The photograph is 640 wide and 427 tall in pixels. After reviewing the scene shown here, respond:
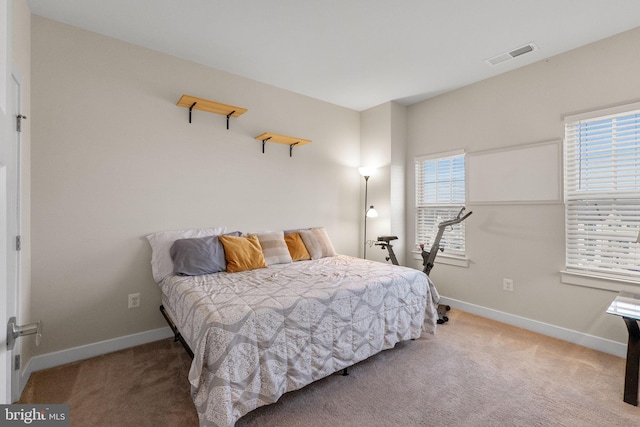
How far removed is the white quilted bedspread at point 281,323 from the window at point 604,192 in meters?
1.51

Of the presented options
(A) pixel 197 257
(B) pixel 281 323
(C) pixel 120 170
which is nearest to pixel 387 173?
(A) pixel 197 257

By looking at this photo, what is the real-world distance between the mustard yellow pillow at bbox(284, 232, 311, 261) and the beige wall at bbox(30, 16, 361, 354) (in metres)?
0.28

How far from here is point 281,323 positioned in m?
1.93

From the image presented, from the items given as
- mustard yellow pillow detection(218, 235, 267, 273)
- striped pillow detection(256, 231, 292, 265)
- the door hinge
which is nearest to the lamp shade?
striped pillow detection(256, 231, 292, 265)

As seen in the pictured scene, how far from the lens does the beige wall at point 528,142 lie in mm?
2709

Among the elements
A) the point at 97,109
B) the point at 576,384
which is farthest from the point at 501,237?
the point at 97,109

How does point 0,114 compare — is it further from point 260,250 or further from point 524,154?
point 524,154

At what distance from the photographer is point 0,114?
61 cm

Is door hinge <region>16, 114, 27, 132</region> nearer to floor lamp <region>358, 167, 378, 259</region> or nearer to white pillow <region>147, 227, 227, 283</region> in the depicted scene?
white pillow <region>147, 227, 227, 283</region>

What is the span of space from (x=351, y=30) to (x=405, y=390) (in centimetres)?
288

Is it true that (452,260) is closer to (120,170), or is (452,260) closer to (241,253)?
(241,253)

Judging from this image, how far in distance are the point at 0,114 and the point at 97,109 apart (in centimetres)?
251

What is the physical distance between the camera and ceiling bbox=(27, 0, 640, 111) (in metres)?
2.29

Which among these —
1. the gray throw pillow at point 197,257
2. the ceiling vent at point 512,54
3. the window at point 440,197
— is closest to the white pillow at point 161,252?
the gray throw pillow at point 197,257
